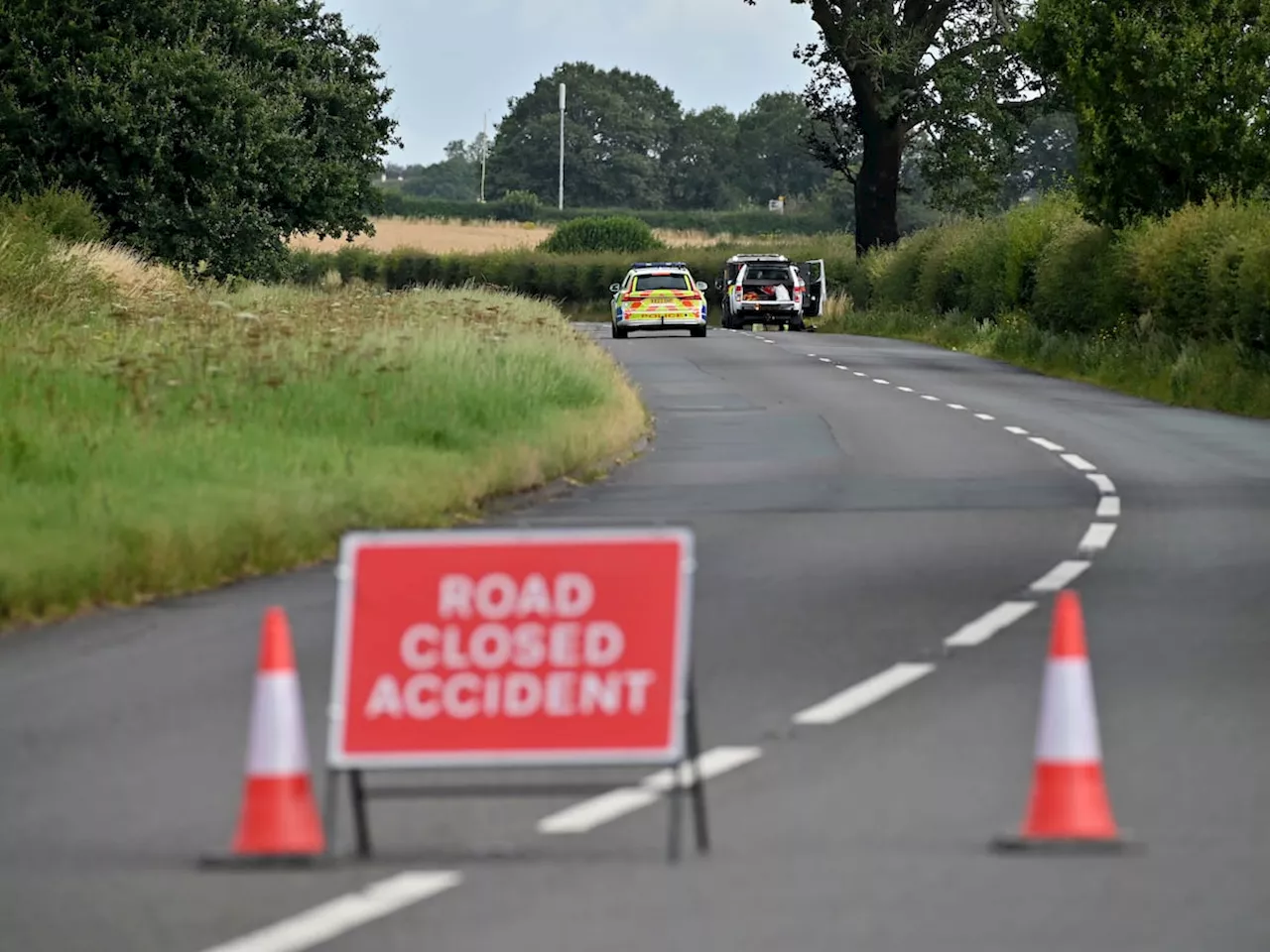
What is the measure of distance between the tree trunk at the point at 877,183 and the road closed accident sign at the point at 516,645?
6427 centimetres

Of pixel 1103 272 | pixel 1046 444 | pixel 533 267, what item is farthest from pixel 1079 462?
pixel 533 267

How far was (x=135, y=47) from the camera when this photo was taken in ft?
178

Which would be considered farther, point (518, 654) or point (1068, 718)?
point (518, 654)

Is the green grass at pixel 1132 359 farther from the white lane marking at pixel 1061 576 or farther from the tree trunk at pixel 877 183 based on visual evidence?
the white lane marking at pixel 1061 576

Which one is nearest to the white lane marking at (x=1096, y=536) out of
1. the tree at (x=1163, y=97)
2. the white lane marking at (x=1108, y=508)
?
the white lane marking at (x=1108, y=508)

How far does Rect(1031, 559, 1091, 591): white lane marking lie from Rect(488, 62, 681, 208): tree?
158 metres

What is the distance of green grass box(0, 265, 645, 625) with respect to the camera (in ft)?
49.5

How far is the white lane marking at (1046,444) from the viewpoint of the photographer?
26.2 m

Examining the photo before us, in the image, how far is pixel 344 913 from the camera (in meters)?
7.09

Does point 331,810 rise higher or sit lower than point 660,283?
higher

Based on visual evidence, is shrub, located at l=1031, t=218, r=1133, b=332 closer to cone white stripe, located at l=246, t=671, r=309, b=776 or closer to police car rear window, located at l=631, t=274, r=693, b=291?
police car rear window, located at l=631, t=274, r=693, b=291

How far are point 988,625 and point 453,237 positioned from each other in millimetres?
Result: 111590

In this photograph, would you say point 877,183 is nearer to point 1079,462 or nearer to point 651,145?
point 1079,462

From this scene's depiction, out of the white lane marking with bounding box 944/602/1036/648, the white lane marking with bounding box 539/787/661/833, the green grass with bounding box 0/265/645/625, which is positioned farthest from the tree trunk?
the white lane marking with bounding box 539/787/661/833
